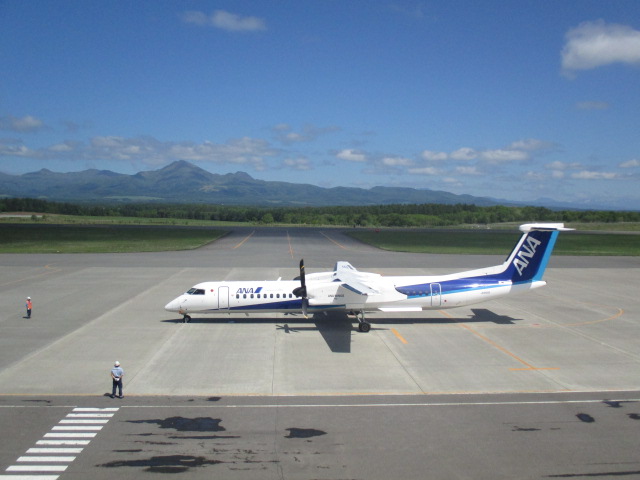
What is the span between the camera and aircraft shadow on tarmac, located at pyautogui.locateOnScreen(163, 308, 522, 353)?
2881cm

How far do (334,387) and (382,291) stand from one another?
10667 mm

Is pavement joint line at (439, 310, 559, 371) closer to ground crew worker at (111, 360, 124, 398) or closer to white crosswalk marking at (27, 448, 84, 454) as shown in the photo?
ground crew worker at (111, 360, 124, 398)

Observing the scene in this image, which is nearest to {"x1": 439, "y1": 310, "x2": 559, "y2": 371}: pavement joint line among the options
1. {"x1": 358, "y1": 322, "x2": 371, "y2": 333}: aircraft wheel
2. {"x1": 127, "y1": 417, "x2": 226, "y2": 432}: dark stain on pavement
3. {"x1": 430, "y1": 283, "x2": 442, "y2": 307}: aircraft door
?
{"x1": 430, "y1": 283, "x2": 442, "y2": 307}: aircraft door

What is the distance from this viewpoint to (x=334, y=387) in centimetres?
1992

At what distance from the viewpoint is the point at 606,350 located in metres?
25.4

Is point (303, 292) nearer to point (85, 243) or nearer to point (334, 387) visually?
point (334, 387)

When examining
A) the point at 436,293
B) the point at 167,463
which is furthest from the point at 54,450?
the point at 436,293

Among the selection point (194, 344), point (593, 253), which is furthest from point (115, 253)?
point (593, 253)

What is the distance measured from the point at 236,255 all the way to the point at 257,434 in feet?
167

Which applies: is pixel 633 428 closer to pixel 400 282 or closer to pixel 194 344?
pixel 400 282

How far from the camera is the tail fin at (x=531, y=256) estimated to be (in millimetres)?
30344

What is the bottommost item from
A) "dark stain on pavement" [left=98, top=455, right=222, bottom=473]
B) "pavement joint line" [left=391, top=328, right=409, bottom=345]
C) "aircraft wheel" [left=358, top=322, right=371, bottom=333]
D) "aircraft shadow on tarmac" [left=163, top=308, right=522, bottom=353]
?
"dark stain on pavement" [left=98, top=455, right=222, bottom=473]

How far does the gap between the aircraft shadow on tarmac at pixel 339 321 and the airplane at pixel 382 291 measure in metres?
0.91

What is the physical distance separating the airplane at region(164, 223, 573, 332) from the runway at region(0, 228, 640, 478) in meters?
1.27
